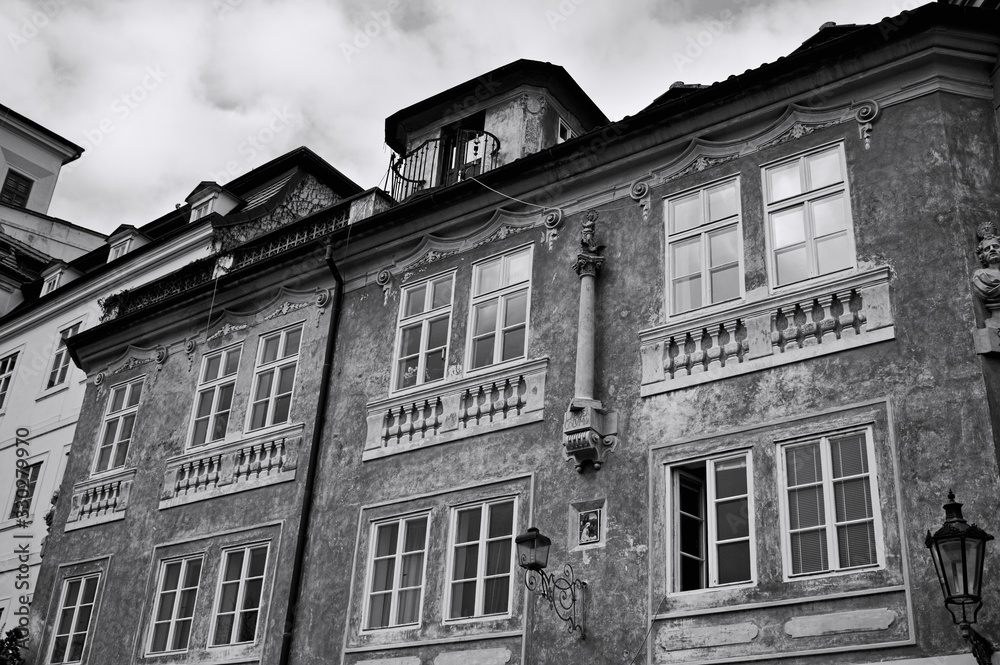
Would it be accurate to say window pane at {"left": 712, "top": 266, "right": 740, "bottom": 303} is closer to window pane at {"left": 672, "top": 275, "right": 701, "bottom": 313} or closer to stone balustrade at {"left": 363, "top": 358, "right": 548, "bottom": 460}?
window pane at {"left": 672, "top": 275, "right": 701, "bottom": 313}

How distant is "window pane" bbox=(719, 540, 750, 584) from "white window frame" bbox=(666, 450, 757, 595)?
6 cm

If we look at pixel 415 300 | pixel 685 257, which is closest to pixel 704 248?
pixel 685 257

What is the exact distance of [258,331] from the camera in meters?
20.1

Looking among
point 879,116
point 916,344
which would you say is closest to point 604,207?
point 879,116

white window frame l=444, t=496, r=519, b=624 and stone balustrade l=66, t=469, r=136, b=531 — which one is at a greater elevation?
stone balustrade l=66, t=469, r=136, b=531

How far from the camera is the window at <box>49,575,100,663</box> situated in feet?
64.4

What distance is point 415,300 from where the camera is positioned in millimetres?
17906

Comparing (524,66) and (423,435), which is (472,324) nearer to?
(423,435)

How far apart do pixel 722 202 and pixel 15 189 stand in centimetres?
3385

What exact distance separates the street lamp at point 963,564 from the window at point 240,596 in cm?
1052

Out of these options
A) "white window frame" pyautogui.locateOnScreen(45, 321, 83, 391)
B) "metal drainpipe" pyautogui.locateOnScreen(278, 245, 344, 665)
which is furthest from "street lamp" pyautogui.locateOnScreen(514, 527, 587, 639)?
"white window frame" pyautogui.locateOnScreen(45, 321, 83, 391)

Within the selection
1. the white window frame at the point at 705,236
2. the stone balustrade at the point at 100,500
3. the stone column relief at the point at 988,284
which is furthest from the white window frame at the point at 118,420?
the stone column relief at the point at 988,284

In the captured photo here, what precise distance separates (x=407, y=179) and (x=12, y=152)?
26.6 meters

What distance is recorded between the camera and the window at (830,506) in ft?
38.3
